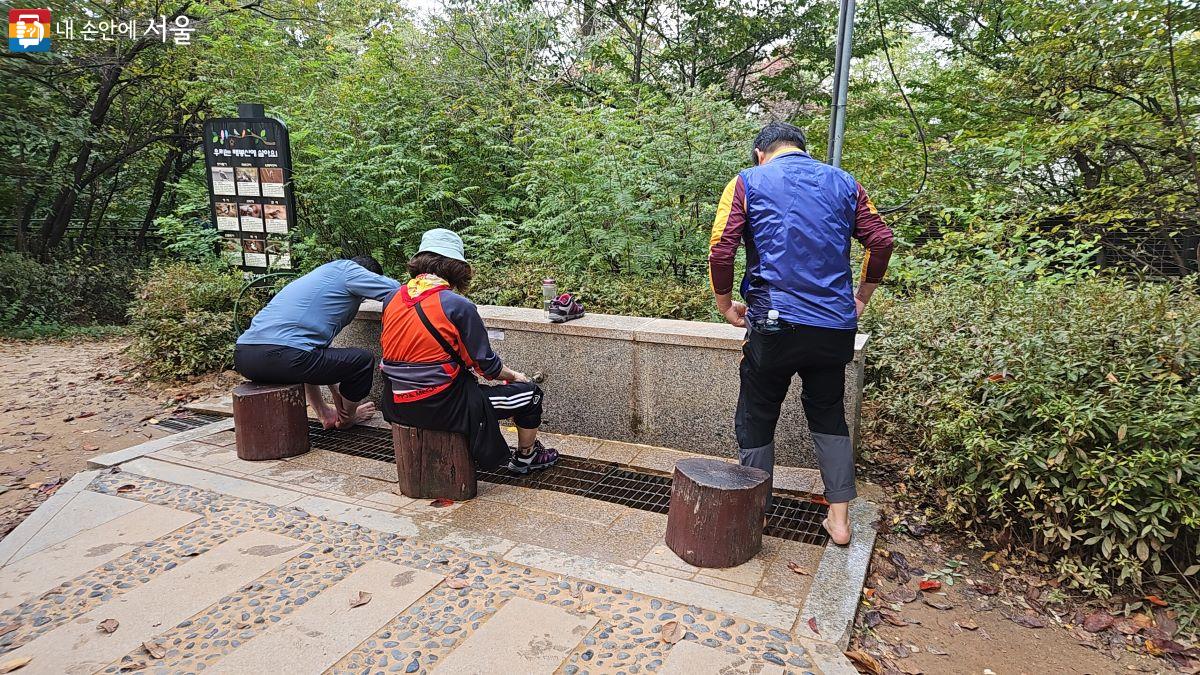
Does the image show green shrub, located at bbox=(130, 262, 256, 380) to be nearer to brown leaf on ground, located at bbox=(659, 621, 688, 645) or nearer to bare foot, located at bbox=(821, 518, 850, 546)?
brown leaf on ground, located at bbox=(659, 621, 688, 645)

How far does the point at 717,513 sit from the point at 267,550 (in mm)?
2217

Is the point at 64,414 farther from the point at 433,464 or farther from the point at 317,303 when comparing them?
the point at 433,464

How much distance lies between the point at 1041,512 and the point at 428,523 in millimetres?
3019

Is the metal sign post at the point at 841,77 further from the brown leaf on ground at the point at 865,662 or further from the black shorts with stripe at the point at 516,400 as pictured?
the brown leaf on ground at the point at 865,662

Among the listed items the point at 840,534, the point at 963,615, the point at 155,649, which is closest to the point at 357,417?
the point at 155,649

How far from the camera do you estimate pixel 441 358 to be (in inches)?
150

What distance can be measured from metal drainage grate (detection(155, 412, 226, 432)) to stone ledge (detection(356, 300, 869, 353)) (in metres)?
2.55

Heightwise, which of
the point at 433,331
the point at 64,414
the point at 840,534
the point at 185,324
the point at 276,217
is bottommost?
the point at 64,414

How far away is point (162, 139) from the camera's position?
486 inches

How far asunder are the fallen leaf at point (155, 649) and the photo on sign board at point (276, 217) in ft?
17.3

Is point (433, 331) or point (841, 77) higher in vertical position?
point (841, 77)

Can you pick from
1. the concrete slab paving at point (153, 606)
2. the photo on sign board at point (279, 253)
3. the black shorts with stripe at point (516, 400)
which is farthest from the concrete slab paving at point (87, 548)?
the photo on sign board at point (279, 253)

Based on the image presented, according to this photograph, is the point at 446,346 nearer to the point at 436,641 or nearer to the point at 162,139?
the point at 436,641

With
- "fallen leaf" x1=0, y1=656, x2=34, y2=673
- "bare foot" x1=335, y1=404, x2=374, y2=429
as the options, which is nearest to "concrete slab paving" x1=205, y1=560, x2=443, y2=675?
"fallen leaf" x1=0, y1=656, x2=34, y2=673
